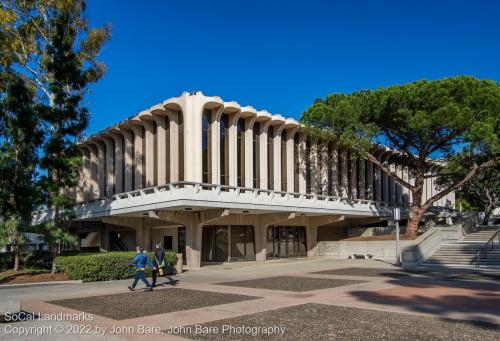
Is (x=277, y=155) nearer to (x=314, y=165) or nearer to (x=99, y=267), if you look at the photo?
(x=314, y=165)

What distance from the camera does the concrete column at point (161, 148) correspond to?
31.8 metres

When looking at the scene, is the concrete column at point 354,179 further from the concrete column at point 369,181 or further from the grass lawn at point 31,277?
the grass lawn at point 31,277

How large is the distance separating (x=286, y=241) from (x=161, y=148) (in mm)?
11805

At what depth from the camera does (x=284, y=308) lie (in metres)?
12.3

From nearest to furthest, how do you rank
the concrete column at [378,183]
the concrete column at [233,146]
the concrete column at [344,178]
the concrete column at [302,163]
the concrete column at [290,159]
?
the concrete column at [233,146] → the concrete column at [290,159] → the concrete column at [302,163] → the concrete column at [344,178] → the concrete column at [378,183]

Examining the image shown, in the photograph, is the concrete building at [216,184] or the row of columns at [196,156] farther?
the row of columns at [196,156]

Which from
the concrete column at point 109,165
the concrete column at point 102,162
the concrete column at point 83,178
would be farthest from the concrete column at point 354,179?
the concrete column at point 83,178

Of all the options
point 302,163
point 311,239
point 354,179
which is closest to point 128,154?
point 302,163

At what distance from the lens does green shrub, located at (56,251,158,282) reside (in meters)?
20.6

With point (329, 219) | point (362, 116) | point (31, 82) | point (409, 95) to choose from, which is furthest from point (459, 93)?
point (31, 82)

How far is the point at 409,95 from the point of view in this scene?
30672mm

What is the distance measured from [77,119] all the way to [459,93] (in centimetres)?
2195

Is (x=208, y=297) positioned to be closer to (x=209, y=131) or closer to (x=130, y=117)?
(x=209, y=131)

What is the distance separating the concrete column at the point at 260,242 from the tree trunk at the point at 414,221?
9.43m
